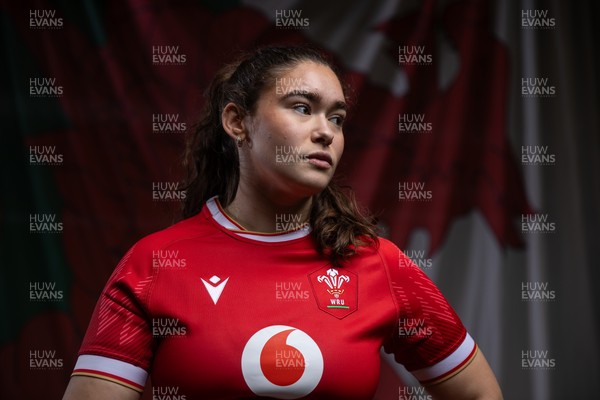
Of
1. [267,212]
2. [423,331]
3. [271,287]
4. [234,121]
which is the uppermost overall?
[234,121]

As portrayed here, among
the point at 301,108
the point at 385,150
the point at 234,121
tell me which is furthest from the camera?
the point at 385,150

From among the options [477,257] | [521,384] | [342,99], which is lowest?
[521,384]

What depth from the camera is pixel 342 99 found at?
4.60 feet

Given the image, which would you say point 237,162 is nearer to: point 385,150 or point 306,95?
point 306,95

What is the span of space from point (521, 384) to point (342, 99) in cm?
147

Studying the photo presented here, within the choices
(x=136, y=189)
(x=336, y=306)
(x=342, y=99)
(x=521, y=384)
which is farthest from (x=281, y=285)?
(x=521, y=384)

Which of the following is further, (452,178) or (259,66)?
(452,178)

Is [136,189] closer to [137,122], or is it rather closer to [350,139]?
[137,122]

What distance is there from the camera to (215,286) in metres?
1.31

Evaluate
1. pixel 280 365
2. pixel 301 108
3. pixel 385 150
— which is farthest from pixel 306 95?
pixel 385 150

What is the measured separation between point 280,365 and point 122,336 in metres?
0.27

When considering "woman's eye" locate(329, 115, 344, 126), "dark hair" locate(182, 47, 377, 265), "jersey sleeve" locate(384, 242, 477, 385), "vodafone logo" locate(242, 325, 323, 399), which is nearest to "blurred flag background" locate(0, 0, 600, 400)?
"dark hair" locate(182, 47, 377, 265)

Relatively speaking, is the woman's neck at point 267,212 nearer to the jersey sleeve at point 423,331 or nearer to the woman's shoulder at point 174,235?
the woman's shoulder at point 174,235

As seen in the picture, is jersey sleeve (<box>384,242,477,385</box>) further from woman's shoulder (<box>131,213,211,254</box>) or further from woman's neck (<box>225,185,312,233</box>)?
woman's shoulder (<box>131,213,211,254</box>)
